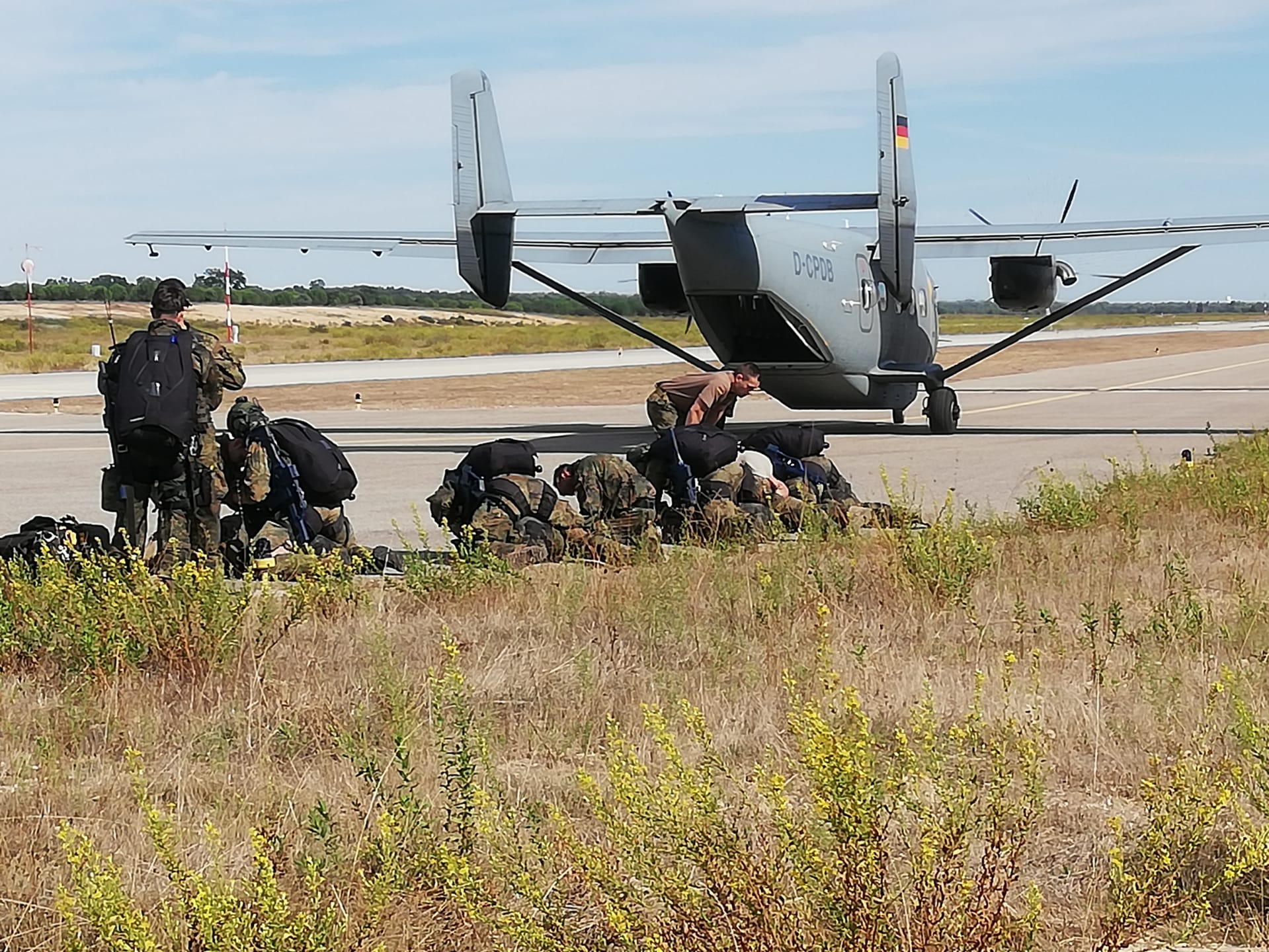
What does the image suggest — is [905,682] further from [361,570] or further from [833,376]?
[833,376]

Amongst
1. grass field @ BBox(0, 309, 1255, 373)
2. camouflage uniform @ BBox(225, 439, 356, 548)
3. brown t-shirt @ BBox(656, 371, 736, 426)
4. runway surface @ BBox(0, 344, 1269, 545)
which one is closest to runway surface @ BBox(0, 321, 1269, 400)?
grass field @ BBox(0, 309, 1255, 373)

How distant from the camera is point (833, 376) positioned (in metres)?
20.9

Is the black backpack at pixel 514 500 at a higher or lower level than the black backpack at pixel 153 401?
lower

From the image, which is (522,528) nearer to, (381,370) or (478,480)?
(478,480)

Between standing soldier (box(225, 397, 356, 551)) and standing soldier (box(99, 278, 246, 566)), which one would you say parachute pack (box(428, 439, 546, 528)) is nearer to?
standing soldier (box(225, 397, 356, 551))

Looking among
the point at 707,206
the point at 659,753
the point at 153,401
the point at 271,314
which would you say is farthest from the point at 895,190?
the point at 271,314

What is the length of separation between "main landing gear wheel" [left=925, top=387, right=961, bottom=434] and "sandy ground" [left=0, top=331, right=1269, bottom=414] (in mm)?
9887

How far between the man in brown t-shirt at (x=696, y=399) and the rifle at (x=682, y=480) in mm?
2004

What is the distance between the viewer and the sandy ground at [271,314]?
306ft

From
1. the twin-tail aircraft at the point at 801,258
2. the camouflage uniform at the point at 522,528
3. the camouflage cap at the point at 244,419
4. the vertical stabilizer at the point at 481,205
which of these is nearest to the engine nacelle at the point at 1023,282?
the twin-tail aircraft at the point at 801,258

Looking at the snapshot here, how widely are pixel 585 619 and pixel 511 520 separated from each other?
2.27 metres

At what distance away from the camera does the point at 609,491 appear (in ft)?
34.4

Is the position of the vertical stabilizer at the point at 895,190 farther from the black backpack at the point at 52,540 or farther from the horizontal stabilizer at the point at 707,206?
the black backpack at the point at 52,540

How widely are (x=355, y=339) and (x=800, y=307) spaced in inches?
2265
